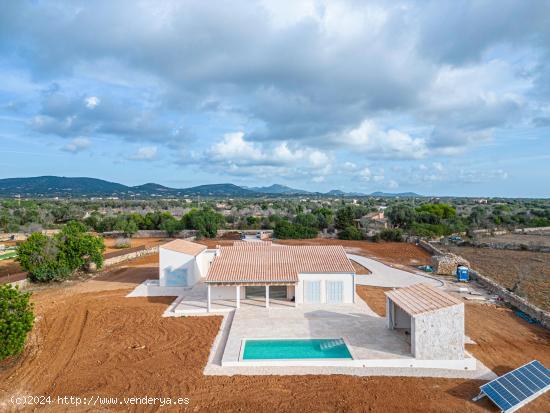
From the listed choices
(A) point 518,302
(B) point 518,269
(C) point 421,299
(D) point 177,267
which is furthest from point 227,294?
(B) point 518,269

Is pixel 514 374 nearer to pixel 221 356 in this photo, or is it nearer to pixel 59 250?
pixel 221 356

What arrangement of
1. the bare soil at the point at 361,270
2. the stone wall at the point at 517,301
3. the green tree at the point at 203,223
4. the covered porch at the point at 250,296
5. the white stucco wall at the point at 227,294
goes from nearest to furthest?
1. the stone wall at the point at 517,301
2. the covered porch at the point at 250,296
3. the white stucco wall at the point at 227,294
4. the bare soil at the point at 361,270
5. the green tree at the point at 203,223

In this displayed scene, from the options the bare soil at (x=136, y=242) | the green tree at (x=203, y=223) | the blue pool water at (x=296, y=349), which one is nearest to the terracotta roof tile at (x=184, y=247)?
the blue pool water at (x=296, y=349)

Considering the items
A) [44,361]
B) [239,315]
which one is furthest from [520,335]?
[44,361]

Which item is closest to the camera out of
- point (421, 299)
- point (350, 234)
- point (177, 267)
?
point (421, 299)

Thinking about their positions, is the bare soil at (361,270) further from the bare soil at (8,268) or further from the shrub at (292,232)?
the bare soil at (8,268)

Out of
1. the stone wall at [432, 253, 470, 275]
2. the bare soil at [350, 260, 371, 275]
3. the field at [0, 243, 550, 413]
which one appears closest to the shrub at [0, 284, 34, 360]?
the field at [0, 243, 550, 413]

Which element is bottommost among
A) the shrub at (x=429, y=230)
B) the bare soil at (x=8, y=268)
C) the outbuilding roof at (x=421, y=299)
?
the bare soil at (x=8, y=268)

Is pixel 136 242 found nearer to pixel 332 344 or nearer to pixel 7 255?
pixel 7 255
